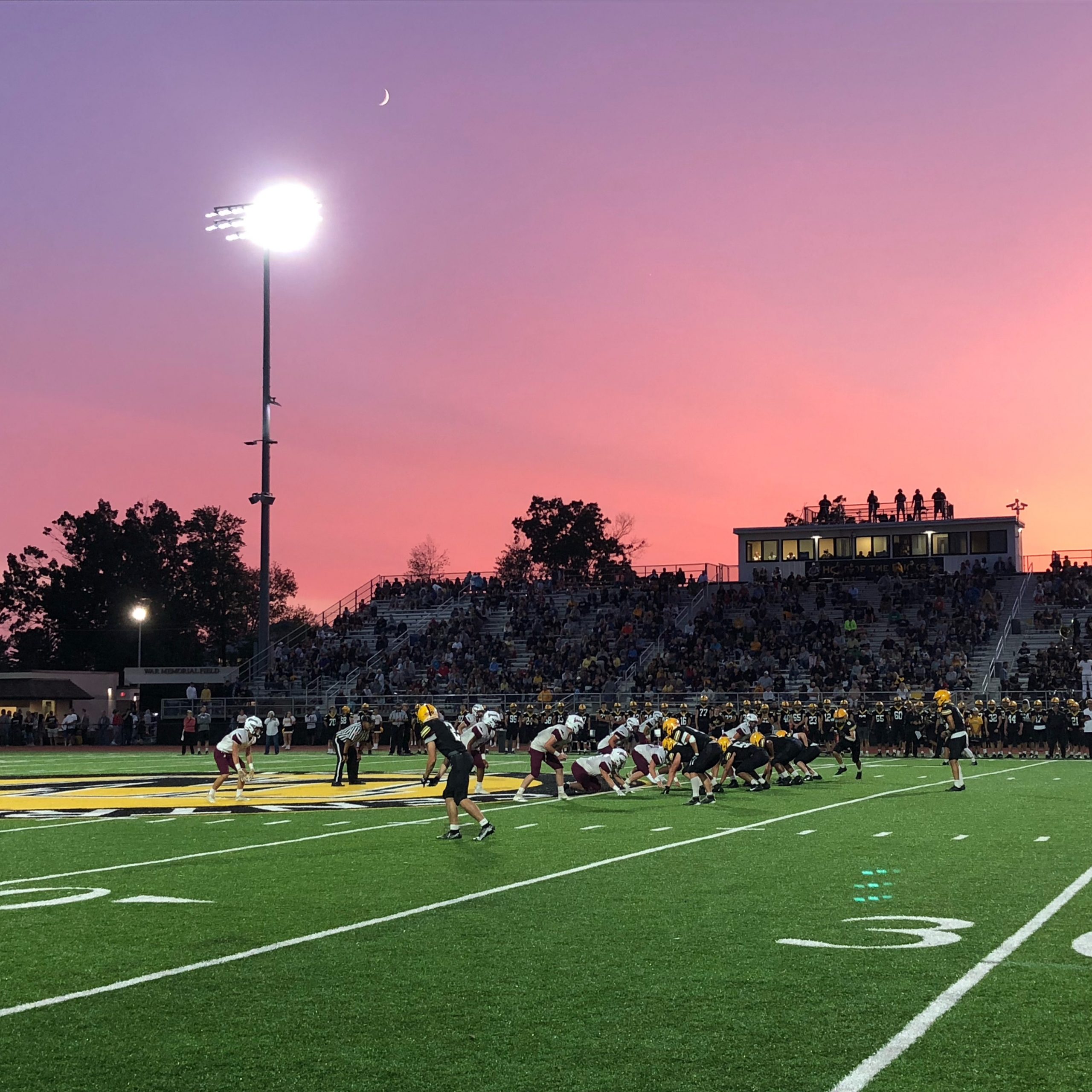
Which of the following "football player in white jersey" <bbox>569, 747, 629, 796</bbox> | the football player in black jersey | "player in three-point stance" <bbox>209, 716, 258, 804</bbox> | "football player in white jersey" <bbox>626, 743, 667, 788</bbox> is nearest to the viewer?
"player in three-point stance" <bbox>209, 716, 258, 804</bbox>

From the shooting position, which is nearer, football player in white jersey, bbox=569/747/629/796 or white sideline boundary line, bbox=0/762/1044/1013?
white sideline boundary line, bbox=0/762/1044/1013

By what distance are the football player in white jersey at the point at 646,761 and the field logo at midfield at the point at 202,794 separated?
2022 millimetres

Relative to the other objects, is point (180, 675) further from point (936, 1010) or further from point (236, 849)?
point (936, 1010)

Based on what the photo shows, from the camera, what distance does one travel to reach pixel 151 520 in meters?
97.2

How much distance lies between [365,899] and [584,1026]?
405 cm

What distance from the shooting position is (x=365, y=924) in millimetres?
8836

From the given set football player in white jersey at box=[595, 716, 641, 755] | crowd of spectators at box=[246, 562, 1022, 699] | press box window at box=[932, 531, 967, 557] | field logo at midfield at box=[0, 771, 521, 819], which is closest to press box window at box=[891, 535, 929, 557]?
press box window at box=[932, 531, 967, 557]

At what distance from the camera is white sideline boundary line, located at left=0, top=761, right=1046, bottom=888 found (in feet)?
38.0

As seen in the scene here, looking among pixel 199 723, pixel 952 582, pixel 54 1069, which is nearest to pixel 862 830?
pixel 54 1069

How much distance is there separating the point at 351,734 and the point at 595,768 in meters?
4.98

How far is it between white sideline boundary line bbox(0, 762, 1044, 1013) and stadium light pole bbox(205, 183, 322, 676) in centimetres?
2687

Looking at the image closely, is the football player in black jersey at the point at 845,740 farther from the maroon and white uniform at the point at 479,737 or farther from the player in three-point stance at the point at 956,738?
the maroon and white uniform at the point at 479,737

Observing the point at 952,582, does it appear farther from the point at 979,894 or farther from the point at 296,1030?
the point at 296,1030

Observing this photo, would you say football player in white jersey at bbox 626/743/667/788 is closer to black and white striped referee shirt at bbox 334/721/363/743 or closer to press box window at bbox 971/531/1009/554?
black and white striped referee shirt at bbox 334/721/363/743
